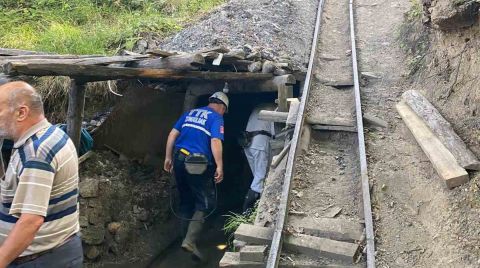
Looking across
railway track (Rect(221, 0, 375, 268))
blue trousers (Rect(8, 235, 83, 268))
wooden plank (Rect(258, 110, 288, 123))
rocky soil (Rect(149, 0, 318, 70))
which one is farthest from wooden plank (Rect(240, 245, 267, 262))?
rocky soil (Rect(149, 0, 318, 70))

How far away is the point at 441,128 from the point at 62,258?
4.48 meters

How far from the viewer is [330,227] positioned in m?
5.16

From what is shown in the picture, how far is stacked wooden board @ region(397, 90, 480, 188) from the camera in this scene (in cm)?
534

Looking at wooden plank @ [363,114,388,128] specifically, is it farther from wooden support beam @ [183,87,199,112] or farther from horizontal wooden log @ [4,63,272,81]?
wooden support beam @ [183,87,199,112]

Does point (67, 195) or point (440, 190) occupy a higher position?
point (67, 195)

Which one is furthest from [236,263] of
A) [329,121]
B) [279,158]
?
[329,121]

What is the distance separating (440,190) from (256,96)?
16.8 ft

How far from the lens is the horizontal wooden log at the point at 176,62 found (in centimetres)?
720

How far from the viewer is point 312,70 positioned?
9.32 meters

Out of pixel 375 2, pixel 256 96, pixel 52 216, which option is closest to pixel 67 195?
pixel 52 216

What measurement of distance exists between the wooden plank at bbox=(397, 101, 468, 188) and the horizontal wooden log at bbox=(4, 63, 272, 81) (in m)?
2.41

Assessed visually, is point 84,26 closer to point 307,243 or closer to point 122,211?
point 122,211

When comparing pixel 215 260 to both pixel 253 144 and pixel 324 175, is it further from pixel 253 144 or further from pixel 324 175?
pixel 324 175

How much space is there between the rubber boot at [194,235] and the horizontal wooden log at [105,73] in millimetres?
1998
